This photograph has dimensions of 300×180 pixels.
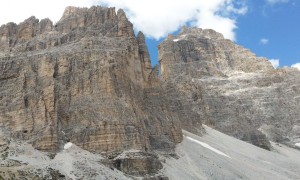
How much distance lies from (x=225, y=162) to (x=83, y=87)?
80.1ft

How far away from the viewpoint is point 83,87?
204 ft

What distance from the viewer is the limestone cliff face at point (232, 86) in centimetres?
11931

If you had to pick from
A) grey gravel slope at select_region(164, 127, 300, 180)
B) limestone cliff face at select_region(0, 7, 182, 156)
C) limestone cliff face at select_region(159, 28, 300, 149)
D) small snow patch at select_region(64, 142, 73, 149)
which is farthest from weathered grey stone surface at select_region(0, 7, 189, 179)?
limestone cliff face at select_region(159, 28, 300, 149)

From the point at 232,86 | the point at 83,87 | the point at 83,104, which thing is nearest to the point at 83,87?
the point at 83,87

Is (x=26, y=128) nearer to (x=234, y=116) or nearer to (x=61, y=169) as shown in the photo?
(x=61, y=169)

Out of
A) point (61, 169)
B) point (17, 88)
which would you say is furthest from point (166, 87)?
point (61, 169)

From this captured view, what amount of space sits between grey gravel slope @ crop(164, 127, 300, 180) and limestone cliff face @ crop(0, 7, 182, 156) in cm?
358

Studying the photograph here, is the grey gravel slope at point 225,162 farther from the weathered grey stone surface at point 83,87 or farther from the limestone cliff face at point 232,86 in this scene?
the limestone cliff face at point 232,86

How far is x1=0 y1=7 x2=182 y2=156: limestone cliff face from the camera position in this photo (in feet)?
187

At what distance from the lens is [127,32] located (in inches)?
2896

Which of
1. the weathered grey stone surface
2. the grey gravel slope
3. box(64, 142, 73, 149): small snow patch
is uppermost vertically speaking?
the weathered grey stone surface

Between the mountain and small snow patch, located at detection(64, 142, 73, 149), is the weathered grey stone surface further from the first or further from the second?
small snow patch, located at detection(64, 142, 73, 149)

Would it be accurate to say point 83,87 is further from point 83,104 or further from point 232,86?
point 232,86

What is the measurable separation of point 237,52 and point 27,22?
113 m
